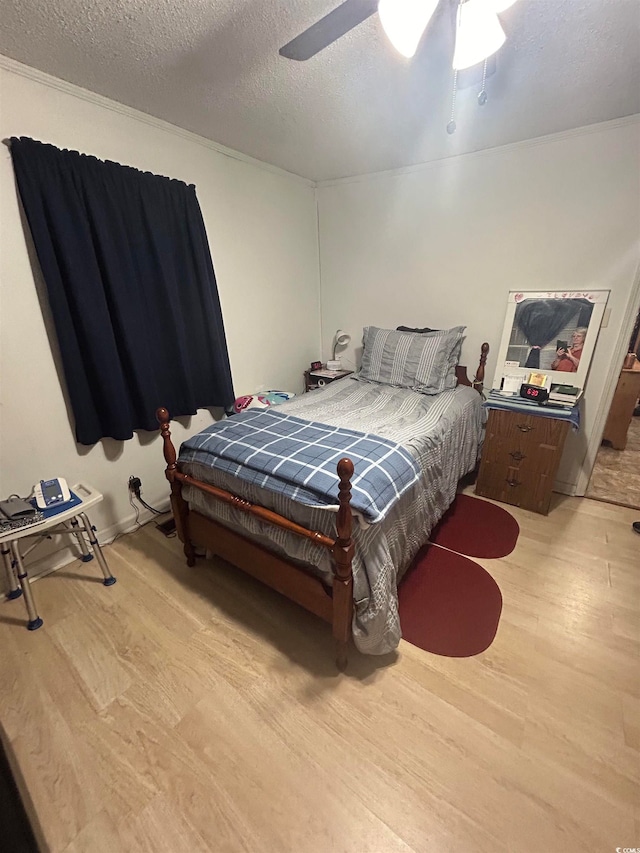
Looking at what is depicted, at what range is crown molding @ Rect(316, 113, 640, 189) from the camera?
6.81ft

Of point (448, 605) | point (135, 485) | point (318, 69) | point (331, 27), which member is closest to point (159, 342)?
point (135, 485)

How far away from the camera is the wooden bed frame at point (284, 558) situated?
1283mm

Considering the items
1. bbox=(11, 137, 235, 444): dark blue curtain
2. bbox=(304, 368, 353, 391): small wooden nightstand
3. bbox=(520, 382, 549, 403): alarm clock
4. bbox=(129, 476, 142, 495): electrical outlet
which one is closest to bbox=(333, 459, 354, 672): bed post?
bbox=(11, 137, 235, 444): dark blue curtain

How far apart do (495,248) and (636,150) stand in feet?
2.69

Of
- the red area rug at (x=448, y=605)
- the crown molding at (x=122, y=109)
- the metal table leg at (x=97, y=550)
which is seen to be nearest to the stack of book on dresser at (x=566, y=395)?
the red area rug at (x=448, y=605)

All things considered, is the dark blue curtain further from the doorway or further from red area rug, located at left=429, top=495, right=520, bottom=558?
the doorway

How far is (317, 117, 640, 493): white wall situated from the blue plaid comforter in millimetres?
1681

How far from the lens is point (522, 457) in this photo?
8.00 feet

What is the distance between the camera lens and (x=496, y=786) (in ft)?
3.79

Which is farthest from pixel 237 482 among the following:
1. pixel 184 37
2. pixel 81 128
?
pixel 81 128

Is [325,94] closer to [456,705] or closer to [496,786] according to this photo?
[456,705]

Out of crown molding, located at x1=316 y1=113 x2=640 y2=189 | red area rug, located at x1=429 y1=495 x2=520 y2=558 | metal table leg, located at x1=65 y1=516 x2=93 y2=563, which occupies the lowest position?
red area rug, located at x1=429 y1=495 x2=520 y2=558

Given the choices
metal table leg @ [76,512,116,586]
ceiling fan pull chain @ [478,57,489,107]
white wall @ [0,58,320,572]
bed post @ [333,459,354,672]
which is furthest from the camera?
metal table leg @ [76,512,116,586]

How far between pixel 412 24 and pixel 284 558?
5.99 ft
